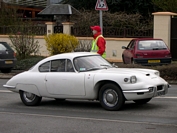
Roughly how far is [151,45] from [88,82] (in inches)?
435

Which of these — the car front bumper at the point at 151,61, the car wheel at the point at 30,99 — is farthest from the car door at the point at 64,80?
the car front bumper at the point at 151,61

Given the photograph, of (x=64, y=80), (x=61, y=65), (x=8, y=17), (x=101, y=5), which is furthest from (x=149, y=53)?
(x=8, y=17)

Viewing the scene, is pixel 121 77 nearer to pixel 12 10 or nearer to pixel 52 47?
pixel 52 47

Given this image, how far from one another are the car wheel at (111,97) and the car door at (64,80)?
51cm

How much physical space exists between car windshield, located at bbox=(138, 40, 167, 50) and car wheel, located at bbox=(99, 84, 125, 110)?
10721 millimetres

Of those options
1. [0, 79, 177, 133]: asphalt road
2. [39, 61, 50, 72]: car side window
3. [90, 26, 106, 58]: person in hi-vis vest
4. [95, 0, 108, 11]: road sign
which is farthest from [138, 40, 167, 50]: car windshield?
[39, 61, 50, 72]: car side window

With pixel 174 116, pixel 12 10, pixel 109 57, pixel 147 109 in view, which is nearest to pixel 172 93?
pixel 147 109

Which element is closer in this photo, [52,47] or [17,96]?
[17,96]

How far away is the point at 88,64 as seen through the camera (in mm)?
11430

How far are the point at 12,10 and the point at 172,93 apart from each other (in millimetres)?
22236

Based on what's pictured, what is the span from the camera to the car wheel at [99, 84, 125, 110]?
1059 cm

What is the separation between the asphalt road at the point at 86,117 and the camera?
9.02m

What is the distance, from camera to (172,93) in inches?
556

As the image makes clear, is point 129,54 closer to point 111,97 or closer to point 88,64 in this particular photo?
point 88,64
